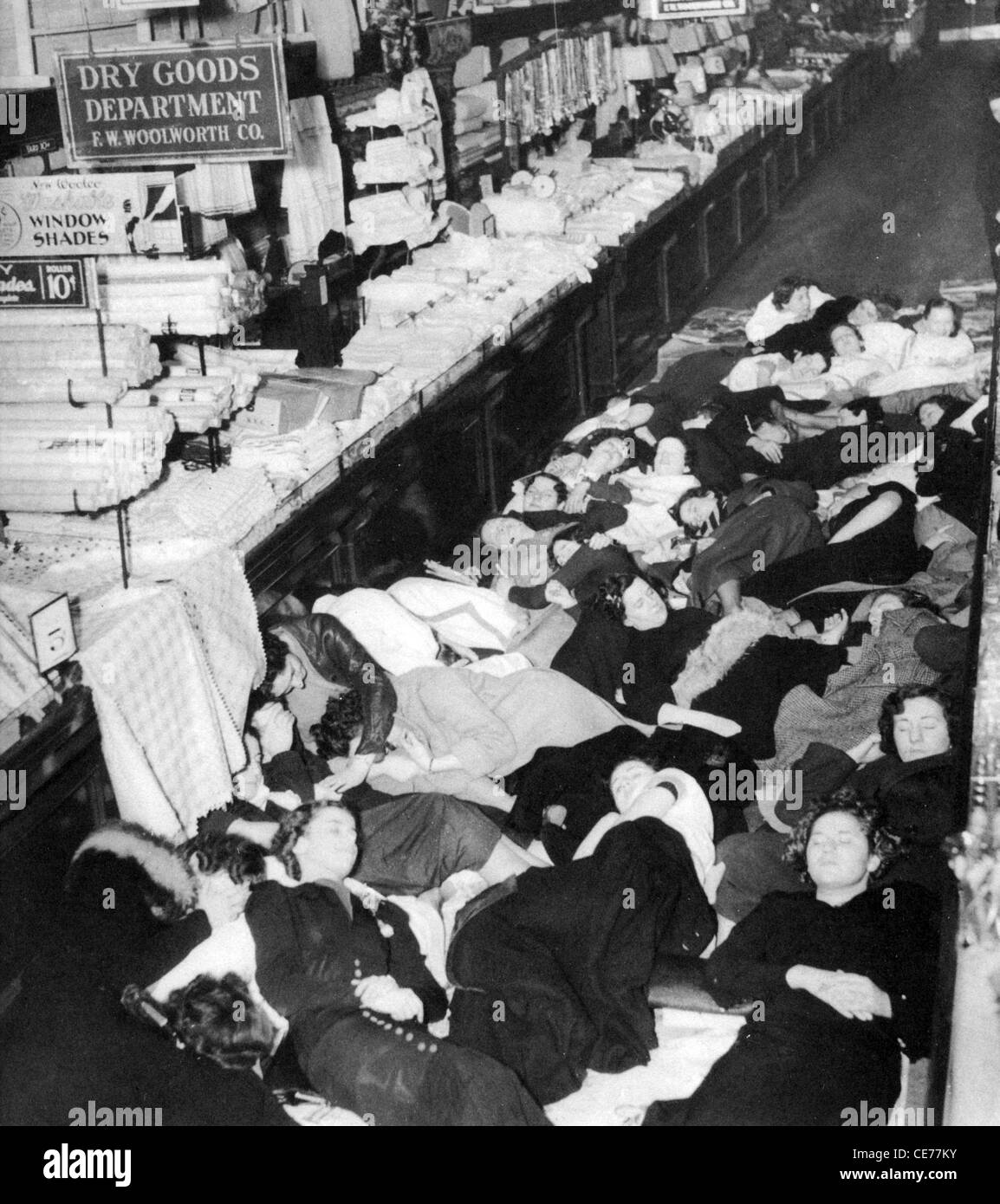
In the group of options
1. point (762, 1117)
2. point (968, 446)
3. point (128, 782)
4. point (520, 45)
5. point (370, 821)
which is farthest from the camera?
point (520, 45)

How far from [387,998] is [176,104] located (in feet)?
8.86

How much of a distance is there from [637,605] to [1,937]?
2321 millimetres

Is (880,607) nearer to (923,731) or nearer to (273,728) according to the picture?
(923,731)

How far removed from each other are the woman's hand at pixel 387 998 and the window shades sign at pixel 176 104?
2468 millimetres

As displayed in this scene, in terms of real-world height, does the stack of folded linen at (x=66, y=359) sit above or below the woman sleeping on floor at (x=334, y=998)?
above

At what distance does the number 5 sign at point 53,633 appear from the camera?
2.96 metres

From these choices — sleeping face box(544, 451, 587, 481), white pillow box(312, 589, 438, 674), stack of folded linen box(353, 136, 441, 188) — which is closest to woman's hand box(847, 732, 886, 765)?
white pillow box(312, 589, 438, 674)

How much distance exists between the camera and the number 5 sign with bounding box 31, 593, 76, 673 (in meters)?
2.96

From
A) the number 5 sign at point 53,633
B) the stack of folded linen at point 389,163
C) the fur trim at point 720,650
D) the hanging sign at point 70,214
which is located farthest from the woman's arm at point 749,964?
the stack of folded linen at point 389,163

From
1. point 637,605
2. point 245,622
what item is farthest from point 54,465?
point 637,605

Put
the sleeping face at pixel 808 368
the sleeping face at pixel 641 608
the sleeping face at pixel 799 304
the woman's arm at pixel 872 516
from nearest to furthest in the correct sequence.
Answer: the sleeping face at pixel 641 608, the woman's arm at pixel 872 516, the sleeping face at pixel 808 368, the sleeping face at pixel 799 304

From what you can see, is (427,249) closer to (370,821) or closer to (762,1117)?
(370,821)

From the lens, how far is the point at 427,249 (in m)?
6.55

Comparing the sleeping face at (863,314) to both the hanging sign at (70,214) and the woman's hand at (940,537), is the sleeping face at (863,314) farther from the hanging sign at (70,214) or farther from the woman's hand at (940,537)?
the hanging sign at (70,214)
